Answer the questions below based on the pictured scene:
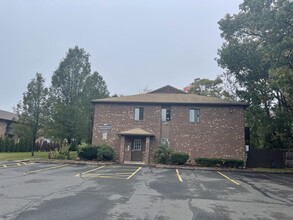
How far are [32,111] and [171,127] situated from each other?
587 inches

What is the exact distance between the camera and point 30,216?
23.5 feet

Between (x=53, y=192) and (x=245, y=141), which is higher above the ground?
(x=245, y=141)

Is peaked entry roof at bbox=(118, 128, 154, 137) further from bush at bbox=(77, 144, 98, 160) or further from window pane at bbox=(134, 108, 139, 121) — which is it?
bush at bbox=(77, 144, 98, 160)

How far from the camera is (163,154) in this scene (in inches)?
969

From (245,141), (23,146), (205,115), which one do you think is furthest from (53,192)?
(23,146)

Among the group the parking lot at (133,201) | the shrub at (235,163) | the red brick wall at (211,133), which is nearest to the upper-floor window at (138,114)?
the red brick wall at (211,133)

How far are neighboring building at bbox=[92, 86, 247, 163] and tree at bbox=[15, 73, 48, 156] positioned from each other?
7.19m

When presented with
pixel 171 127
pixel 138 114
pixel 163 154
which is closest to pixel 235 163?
pixel 163 154

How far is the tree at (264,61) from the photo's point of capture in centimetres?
1962

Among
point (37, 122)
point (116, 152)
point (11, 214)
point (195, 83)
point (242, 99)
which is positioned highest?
point (195, 83)

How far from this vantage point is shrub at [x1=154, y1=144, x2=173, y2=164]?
80.9 ft

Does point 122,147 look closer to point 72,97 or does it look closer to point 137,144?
point 137,144

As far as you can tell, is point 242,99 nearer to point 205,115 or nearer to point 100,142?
point 205,115

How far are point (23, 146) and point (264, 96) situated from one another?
33.5 metres
